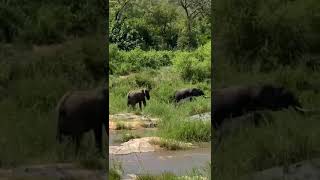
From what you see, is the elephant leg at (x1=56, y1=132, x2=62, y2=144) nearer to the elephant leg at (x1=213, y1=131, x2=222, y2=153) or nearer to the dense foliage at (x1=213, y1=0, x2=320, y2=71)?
the elephant leg at (x1=213, y1=131, x2=222, y2=153)

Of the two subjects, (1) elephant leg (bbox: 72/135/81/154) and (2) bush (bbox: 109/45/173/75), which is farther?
(2) bush (bbox: 109/45/173/75)

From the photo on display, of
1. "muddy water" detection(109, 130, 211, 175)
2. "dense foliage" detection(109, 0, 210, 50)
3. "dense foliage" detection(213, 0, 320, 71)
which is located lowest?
"muddy water" detection(109, 130, 211, 175)

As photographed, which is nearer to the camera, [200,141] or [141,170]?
[141,170]

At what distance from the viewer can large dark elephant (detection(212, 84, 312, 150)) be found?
3.86 metres

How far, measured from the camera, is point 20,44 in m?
3.73

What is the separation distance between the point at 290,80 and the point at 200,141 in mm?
3761

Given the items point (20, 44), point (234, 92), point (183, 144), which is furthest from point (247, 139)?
point (183, 144)

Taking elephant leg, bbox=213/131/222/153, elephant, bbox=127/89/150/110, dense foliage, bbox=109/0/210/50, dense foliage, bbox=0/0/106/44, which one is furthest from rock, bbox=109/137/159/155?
dense foliage, bbox=109/0/210/50

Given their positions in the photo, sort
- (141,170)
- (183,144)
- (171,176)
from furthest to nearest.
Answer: (183,144)
(141,170)
(171,176)

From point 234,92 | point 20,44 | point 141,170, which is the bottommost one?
point 141,170

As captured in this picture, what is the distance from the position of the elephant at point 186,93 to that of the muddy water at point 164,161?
3436 millimetres

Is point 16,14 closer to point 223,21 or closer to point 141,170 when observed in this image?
point 223,21

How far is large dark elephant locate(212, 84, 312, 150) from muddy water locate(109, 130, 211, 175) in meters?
2.22

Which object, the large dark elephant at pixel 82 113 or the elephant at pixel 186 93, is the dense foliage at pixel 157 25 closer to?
the elephant at pixel 186 93
